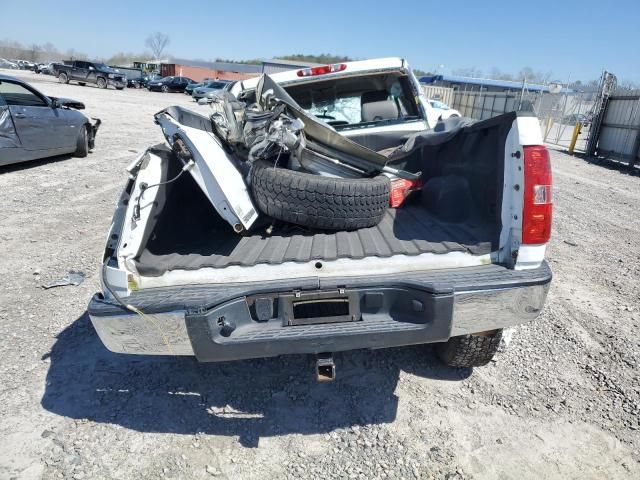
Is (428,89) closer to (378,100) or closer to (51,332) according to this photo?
(378,100)

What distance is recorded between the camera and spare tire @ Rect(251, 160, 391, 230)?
7.71ft

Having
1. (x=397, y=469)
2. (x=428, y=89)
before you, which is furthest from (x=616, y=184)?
(x=428, y=89)

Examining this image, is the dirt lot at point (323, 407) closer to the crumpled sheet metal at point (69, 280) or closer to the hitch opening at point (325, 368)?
the crumpled sheet metal at point (69, 280)

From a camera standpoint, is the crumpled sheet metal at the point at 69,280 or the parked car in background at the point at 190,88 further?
the parked car in background at the point at 190,88

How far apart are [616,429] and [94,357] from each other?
3.21 m

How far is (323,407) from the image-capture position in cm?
246

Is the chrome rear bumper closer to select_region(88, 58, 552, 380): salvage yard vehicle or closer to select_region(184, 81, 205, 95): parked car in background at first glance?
select_region(88, 58, 552, 380): salvage yard vehicle

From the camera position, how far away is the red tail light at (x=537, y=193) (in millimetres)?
2000

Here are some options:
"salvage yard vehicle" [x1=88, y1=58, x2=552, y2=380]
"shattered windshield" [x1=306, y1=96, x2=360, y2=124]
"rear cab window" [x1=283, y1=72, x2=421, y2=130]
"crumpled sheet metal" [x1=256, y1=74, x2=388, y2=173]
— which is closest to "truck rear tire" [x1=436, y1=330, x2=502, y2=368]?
"salvage yard vehicle" [x1=88, y1=58, x2=552, y2=380]

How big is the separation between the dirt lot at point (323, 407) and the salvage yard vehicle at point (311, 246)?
41 cm

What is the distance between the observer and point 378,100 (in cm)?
411

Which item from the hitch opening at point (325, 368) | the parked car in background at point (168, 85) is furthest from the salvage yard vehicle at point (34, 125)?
the parked car in background at point (168, 85)

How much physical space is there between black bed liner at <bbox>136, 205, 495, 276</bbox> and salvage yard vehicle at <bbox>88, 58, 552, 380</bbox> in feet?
0.04

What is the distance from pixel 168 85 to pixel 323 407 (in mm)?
38701
